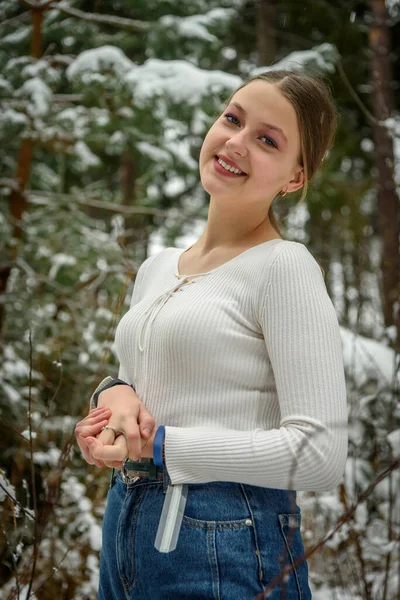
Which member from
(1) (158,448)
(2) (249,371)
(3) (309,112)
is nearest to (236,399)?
(2) (249,371)

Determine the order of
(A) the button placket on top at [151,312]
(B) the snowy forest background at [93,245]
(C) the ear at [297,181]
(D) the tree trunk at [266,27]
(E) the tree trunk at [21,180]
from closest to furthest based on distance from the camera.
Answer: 1. (A) the button placket on top at [151,312]
2. (C) the ear at [297,181]
3. (B) the snowy forest background at [93,245]
4. (E) the tree trunk at [21,180]
5. (D) the tree trunk at [266,27]

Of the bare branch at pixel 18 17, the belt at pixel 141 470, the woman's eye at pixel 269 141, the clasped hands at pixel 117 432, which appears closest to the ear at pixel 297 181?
the woman's eye at pixel 269 141

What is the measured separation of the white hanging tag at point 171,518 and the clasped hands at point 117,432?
0.10 m

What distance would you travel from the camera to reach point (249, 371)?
1.34 meters

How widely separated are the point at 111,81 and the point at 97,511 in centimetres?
287

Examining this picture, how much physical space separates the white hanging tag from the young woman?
0.9 inches

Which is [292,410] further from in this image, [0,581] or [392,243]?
[392,243]

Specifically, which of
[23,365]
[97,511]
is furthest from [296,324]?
[23,365]

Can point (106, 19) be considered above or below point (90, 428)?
above

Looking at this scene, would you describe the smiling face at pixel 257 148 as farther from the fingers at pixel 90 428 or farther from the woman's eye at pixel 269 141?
the fingers at pixel 90 428

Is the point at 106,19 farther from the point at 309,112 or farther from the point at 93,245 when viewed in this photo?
the point at 309,112

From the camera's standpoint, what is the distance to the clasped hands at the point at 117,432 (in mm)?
1267

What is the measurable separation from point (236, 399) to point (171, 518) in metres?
0.28

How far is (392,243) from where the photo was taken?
4934 millimetres
